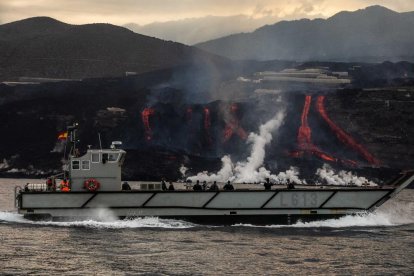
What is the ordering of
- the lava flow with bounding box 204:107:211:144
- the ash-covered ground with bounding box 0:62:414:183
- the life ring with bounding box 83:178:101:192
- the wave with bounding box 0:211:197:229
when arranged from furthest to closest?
the lava flow with bounding box 204:107:211:144, the ash-covered ground with bounding box 0:62:414:183, the life ring with bounding box 83:178:101:192, the wave with bounding box 0:211:197:229

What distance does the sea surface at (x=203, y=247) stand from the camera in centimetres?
3947

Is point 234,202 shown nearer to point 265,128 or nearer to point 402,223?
point 402,223

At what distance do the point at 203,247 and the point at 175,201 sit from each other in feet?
26.5

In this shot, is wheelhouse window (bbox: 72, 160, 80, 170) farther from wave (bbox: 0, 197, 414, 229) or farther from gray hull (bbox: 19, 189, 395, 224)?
wave (bbox: 0, 197, 414, 229)

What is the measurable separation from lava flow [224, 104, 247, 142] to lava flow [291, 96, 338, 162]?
42.7 feet

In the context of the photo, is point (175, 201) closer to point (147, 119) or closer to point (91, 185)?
Answer: point (91, 185)

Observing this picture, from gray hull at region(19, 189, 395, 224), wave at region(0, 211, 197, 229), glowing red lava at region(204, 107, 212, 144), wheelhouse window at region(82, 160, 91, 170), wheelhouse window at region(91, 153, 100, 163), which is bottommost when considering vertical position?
wave at region(0, 211, 197, 229)

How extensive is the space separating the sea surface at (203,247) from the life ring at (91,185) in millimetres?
2293

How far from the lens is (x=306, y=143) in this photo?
168 metres

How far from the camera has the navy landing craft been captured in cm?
5253

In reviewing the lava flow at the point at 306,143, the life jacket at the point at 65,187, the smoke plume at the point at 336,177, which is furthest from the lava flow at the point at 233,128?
the life jacket at the point at 65,187

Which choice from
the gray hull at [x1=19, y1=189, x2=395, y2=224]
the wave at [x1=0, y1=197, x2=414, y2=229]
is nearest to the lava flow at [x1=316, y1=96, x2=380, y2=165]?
the wave at [x1=0, y1=197, x2=414, y2=229]

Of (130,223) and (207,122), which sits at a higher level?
(207,122)

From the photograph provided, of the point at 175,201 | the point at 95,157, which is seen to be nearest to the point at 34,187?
the point at 95,157
